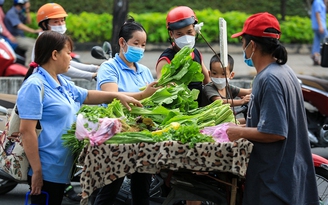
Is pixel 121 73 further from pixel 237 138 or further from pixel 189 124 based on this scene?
pixel 237 138

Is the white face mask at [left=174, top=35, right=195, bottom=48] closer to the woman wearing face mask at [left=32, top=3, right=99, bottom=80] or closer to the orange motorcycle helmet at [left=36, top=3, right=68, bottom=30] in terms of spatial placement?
the woman wearing face mask at [left=32, top=3, right=99, bottom=80]

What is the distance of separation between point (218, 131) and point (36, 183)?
48.8 inches

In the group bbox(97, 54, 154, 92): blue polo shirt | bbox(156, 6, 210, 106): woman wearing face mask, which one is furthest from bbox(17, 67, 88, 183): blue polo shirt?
bbox(156, 6, 210, 106): woman wearing face mask

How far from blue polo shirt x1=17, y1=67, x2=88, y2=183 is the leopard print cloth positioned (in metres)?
0.26

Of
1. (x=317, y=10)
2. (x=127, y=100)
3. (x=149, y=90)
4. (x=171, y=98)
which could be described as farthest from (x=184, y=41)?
(x=317, y=10)

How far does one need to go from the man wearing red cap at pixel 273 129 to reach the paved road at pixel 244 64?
9.31m

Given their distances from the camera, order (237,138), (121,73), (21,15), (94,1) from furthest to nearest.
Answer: (94,1), (21,15), (121,73), (237,138)

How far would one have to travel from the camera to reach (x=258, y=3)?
18.7 m

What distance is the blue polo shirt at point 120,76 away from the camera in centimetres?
530

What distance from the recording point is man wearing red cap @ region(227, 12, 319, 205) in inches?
159

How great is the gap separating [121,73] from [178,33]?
2.08 feet

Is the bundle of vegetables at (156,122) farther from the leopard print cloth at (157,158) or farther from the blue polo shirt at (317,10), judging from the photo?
the blue polo shirt at (317,10)

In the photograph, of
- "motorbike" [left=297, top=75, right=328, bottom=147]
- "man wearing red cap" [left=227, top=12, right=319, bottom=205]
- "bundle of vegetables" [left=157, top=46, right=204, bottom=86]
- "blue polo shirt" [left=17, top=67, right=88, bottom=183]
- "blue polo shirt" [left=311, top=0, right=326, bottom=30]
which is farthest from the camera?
"blue polo shirt" [left=311, top=0, right=326, bottom=30]

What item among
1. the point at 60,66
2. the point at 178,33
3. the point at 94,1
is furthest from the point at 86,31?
the point at 60,66
